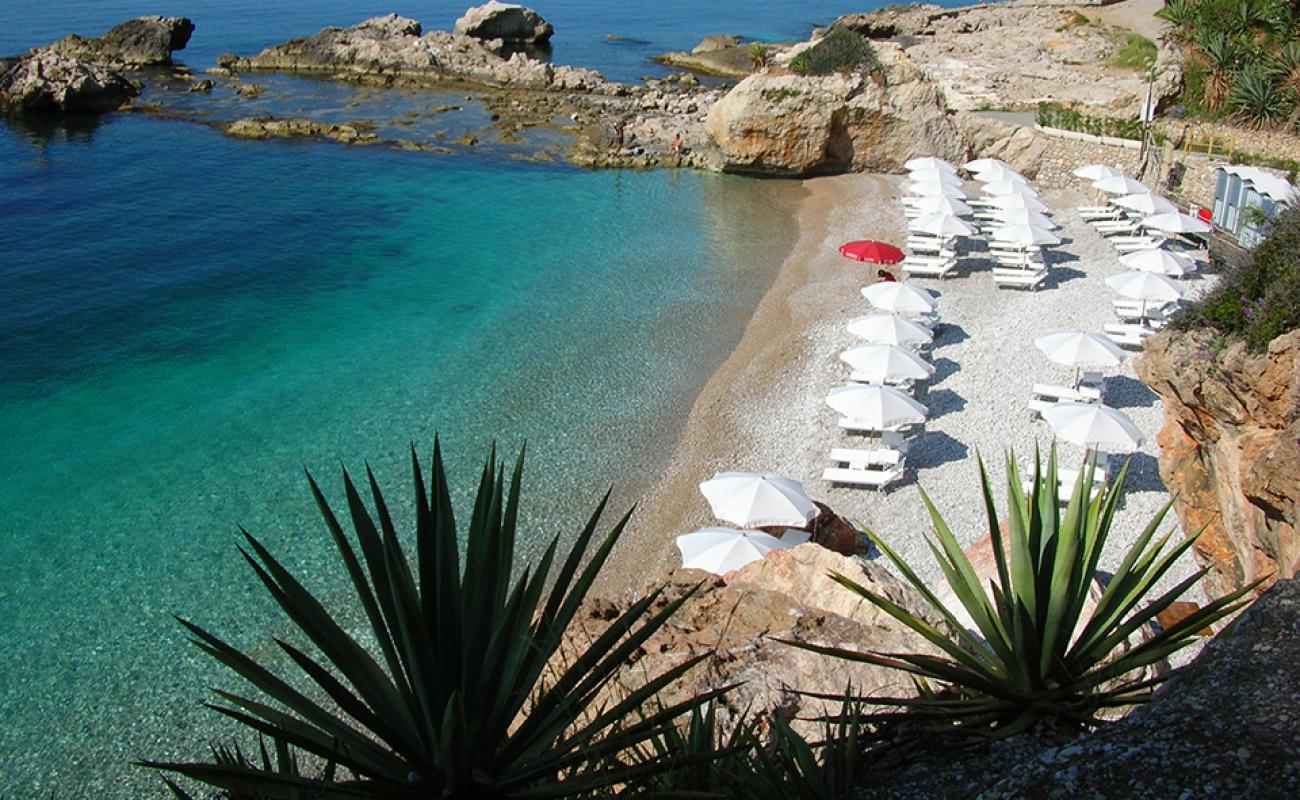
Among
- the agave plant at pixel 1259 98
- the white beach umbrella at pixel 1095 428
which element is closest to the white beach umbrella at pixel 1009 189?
the agave plant at pixel 1259 98

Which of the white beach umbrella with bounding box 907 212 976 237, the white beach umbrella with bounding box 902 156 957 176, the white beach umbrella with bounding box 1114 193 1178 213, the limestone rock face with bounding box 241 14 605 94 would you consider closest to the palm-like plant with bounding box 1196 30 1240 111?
the white beach umbrella with bounding box 1114 193 1178 213

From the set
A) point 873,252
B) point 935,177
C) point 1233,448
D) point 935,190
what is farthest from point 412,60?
point 1233,448

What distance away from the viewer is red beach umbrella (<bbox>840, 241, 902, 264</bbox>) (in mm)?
26281

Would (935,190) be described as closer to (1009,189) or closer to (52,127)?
(1009,189)

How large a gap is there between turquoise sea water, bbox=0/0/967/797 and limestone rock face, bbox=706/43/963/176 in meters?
1.94

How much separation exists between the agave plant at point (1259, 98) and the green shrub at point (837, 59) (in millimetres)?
11962

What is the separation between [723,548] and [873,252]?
1456 centimetres

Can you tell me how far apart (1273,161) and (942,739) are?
2721cm

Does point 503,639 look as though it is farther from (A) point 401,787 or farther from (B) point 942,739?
(B) point 942,739

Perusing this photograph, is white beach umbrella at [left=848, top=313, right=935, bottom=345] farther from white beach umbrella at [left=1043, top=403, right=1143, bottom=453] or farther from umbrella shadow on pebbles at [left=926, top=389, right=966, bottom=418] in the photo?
white beach umbrella at [left=1043, top=403, right=1143, bottom=453]

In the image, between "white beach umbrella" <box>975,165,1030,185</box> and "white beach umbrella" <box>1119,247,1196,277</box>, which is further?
"white beach umbrella" <box>975,165,1030,185</box>

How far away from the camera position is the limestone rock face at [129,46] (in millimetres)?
57031

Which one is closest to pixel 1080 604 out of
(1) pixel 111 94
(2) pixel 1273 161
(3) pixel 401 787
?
(3) pixel 401 787

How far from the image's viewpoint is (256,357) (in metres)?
23.6
